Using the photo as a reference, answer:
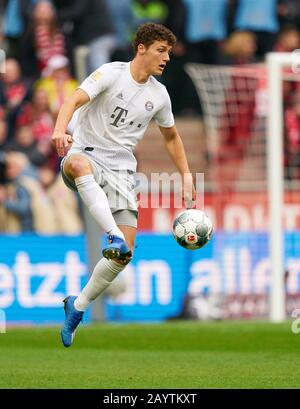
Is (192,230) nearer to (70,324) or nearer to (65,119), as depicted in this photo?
(70,324)

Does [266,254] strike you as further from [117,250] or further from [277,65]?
[117,250]

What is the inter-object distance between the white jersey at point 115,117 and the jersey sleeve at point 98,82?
18mm

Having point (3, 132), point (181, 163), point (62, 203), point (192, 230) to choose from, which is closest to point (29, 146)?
point (3, 132)

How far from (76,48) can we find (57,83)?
0.73m

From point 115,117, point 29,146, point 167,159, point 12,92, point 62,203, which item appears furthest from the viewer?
point 167,159

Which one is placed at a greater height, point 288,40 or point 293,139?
point 288,40

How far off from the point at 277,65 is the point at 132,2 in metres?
4.26

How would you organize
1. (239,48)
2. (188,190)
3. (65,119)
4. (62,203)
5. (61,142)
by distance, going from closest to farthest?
(61,142)
(65,119)
(188,190)
(62,203)
(239,48)

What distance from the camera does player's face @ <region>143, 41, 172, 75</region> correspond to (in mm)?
10523

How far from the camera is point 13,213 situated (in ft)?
58.0

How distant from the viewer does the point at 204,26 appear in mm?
20000

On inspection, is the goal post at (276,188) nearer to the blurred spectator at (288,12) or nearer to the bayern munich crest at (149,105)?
the blurred spectator at (288,12)

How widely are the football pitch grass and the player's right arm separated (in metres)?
1.81

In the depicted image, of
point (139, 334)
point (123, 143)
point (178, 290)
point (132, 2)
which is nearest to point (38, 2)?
point (132, 2)
